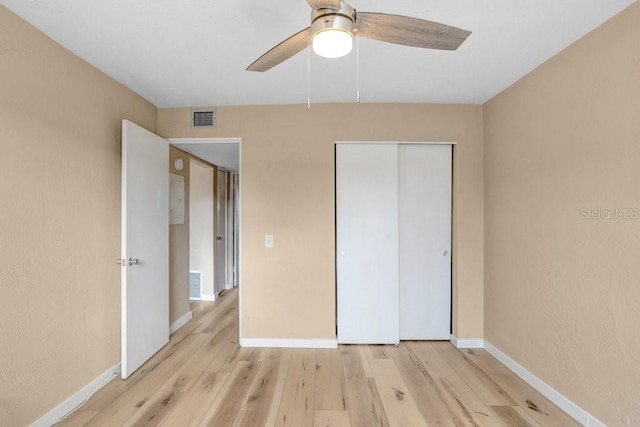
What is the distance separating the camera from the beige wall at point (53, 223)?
1.62 meters

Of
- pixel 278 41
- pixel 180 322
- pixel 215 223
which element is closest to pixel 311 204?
pixel 278 41

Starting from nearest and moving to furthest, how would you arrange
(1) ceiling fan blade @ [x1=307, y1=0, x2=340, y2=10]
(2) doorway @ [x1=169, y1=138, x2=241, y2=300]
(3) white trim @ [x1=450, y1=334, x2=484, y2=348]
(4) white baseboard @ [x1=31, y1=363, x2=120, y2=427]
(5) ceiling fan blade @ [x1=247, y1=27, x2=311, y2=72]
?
1. (1) ceiling fan blade @ [x1=307, y1=0, x2=340, y2=10]
2. (5) ceiling fan blade @ [x1=247, y1=27, x2=311, y2=72]
3. (4) white baseboard @ [x1=31, y1=363, x2=120, y2=427]
4. (3) white trim @ [x1=450, y1=334, x2=484, y2=348]
5. (2) doorway @ [x1=169, y1=138, x2=241, y2=300]

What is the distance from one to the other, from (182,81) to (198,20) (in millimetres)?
851

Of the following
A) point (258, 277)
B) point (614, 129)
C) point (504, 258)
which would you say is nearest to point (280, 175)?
point (258, 277)

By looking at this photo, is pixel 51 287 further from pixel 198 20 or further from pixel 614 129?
pixel 614 129

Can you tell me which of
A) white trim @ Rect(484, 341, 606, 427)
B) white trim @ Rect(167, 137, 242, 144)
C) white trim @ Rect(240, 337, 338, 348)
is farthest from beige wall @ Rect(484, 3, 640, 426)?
white trim @ Rect(167, 137, 242, 144)

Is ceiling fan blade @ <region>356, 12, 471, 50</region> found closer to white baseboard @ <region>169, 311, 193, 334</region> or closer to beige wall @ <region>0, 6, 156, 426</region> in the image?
beige wall @ <region>0, 6, 156, 426</region>

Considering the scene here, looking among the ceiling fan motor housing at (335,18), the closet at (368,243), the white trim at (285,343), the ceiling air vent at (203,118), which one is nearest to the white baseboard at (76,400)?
the white trim at (285,343)

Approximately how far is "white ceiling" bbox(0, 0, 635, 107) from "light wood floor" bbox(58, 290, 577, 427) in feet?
7.74

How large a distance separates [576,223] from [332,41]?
6.15 ft

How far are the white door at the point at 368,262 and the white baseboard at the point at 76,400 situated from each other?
191 cm

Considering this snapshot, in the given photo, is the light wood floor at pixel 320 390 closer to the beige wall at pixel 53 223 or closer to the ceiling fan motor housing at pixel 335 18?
the beige wall at pixel 53 223

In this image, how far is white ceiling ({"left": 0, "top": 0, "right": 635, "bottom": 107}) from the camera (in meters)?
1.60

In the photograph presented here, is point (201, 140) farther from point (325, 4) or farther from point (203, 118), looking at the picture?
point (325, 4)
